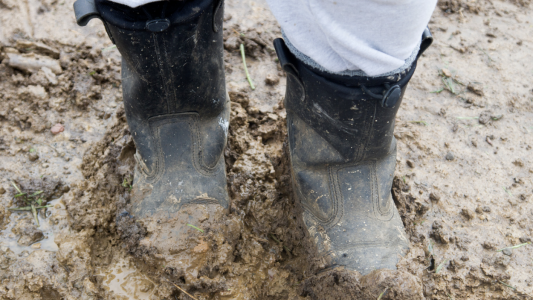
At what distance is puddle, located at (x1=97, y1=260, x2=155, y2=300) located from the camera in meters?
1.31

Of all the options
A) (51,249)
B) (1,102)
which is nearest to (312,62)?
(51,249)

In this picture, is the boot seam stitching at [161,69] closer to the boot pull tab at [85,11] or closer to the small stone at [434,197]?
the boot pull tab at [85,11]

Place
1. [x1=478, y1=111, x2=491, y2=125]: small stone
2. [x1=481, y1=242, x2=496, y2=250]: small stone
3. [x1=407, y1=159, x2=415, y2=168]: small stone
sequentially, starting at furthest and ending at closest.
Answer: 1. [x1=478, y1=111, x2=491, y2=125]: small stone
2. [x1=407, y1=159, x2=415, y2=168]: small stone
3. [x1=481, y1=242, x2=496, y2=250]: small stone

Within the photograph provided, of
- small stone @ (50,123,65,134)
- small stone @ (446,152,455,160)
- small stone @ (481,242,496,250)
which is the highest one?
small stone @ (50,123,65,134)

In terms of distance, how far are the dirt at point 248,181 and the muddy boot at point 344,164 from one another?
3.0 inches

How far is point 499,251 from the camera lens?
4.81ft

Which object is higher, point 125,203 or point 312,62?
point 312,62

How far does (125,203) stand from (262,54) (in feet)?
3.74

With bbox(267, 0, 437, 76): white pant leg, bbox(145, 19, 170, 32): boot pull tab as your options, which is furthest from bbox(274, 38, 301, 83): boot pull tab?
bbox(145, 19, 170, 32): boot pull tab

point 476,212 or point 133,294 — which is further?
point 476,212

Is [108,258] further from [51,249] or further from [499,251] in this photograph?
[499,251]

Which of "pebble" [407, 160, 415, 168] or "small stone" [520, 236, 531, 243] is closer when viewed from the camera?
"small stone" [520, 236, 531, 243]

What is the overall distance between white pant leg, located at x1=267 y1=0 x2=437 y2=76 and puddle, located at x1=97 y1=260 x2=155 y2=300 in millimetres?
940

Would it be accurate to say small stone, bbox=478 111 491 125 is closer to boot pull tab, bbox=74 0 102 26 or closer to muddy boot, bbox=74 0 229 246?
muddy boot, bbox=74 0 229 246
